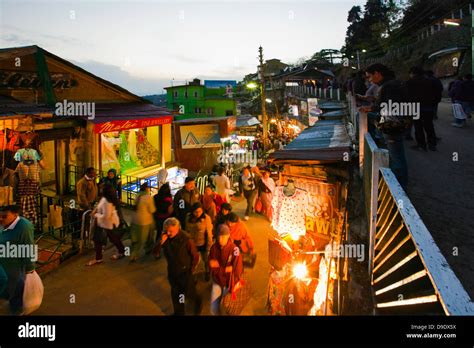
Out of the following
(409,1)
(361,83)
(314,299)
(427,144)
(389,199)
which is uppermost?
(409,1)

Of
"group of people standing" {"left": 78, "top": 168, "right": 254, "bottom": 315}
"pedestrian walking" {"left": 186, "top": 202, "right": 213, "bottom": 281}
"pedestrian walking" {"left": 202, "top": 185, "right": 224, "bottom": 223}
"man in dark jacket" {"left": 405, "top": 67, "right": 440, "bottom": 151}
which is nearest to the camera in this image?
"group of people standing" {"left": 78, "top": 168, "right": 254, "bottom": 315}

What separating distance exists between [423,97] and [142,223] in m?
6.64

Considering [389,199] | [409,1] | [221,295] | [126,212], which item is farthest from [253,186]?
[409,1]

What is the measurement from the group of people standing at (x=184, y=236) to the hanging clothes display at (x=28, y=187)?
1.18 metres

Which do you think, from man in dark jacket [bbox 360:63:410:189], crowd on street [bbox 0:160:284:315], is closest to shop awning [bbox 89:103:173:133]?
crowd on street [bbox 0:160:284:315]

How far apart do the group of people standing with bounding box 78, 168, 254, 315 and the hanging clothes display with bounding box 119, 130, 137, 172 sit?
4148 millimetres

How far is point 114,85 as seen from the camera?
13125 mm

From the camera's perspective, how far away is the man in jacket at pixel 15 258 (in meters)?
5.04

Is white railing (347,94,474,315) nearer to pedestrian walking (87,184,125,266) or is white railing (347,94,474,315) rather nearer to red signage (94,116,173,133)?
pedestrian walking (87,184,125,266)

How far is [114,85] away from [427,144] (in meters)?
10.9

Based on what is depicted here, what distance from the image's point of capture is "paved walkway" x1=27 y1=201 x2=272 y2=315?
6141mm

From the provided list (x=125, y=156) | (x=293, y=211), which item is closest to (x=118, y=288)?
(x=293, y=211)

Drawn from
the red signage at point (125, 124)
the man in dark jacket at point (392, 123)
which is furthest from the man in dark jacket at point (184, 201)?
the man in dark jacket at point (392, 123)
